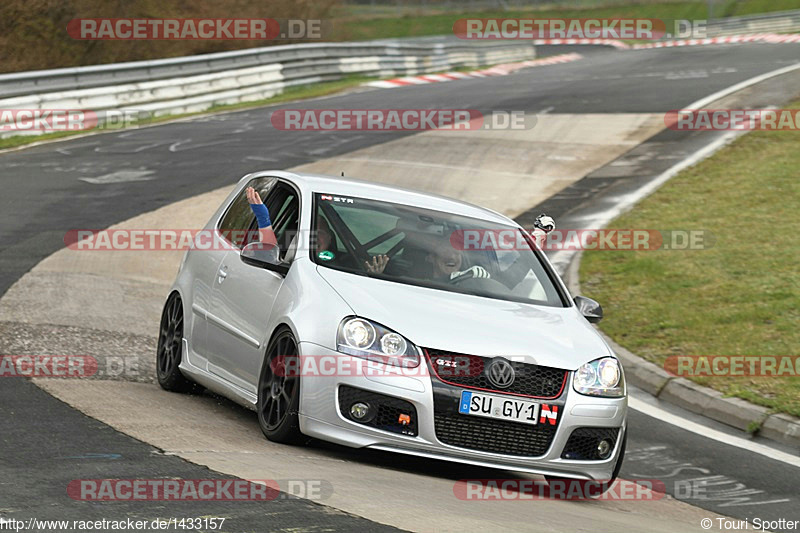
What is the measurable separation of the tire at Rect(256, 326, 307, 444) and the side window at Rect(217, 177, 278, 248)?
4.46 ft

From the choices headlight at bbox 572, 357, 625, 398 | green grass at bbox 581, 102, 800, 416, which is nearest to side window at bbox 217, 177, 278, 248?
headlight at bbox 572, 357, 625, 398

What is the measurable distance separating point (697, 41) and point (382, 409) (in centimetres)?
5591

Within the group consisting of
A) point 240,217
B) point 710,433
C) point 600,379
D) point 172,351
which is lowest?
point 710,433

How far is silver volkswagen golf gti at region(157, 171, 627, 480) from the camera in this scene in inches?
260

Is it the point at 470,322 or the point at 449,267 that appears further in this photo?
the point at 449,267

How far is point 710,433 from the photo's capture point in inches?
359

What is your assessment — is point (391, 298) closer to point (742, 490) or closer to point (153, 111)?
point (742, 490)

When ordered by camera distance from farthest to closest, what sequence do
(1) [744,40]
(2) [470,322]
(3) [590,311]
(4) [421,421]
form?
(1) [744,40] → (3) [590,311] → (2) [470,322] → (4) [421,421]

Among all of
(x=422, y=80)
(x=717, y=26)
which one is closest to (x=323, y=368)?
(x=422, y=80)

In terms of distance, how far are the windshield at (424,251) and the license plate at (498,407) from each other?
3.34 ft

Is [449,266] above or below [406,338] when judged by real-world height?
above

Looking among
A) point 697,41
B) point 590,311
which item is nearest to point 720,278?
point 590,311

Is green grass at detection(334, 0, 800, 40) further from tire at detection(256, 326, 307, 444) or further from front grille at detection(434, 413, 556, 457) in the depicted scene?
front grille at detection(434, 413, 556, 457)

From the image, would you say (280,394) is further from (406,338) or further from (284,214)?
(284,214)
